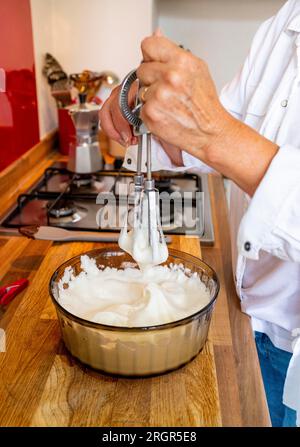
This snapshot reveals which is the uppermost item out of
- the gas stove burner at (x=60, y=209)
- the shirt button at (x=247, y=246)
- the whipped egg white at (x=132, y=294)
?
the shirt button at (x=247, y=246)

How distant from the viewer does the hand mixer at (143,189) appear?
0.55 meters

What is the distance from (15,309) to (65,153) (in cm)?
91

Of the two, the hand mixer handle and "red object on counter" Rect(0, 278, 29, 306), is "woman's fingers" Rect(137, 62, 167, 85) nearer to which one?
the hand mixer handle

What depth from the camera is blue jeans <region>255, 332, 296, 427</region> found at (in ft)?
2.76

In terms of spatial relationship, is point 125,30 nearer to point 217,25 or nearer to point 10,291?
point 217,25

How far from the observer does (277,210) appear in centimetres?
54

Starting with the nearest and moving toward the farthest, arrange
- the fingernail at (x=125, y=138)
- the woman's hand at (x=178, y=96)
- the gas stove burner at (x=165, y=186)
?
the woman's hand at (x=178, y=96), the fingernail at (x=125, y=138), the gas stove burner at (x=165, y=186)

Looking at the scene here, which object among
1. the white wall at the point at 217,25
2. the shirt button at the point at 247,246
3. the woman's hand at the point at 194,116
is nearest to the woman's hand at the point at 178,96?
the woman's hand at the point at 194,116

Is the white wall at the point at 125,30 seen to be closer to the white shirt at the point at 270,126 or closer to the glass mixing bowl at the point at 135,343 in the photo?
the white shirt at the point at 270,126

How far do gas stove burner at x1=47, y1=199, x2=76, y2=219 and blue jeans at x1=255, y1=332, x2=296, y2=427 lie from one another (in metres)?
0.51

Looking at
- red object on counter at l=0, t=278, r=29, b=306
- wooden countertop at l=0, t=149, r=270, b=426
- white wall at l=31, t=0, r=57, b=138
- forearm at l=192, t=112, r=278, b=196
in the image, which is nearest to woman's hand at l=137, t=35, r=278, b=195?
forearm at l=192, t=112, r=278, b=196

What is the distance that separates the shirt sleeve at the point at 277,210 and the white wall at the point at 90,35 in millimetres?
1076

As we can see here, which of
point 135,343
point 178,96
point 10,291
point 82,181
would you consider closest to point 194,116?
point 178,96
